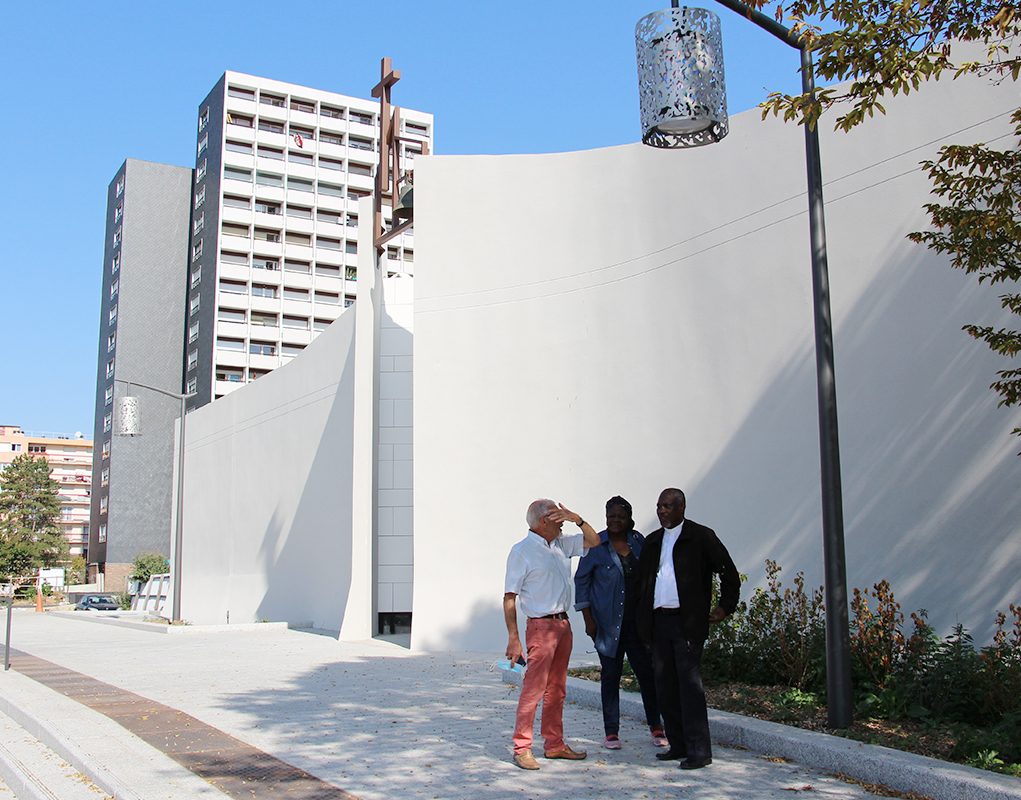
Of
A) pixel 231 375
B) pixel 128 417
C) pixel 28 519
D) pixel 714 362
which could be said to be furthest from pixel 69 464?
pixel 714 362

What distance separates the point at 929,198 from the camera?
9203 millimetres

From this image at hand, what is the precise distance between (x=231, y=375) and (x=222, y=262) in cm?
779

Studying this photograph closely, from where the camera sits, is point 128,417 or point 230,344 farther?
point 230,344

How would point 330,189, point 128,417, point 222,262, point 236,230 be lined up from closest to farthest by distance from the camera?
point 128,417 < point 222,262 < point 236,230 < point 330,189

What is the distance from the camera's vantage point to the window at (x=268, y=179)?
206ft

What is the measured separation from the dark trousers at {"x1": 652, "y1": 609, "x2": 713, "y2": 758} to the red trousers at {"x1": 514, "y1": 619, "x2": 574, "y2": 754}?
60 centimetres

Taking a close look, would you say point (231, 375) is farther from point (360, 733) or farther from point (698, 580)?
point (698, 580)

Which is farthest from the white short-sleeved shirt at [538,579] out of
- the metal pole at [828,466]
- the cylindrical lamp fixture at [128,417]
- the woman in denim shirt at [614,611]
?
the cylindrical lamp fixture at [128,417]

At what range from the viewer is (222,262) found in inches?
2414

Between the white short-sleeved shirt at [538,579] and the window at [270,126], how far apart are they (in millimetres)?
62517

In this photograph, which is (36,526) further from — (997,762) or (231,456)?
(997,762)

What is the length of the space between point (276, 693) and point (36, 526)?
81180 millimetres

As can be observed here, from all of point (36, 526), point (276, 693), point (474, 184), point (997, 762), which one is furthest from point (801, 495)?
point (36, 526)

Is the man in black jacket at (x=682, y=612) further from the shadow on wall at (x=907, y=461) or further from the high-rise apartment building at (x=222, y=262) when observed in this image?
the high-rise apartment building at (x=222, y=262)
